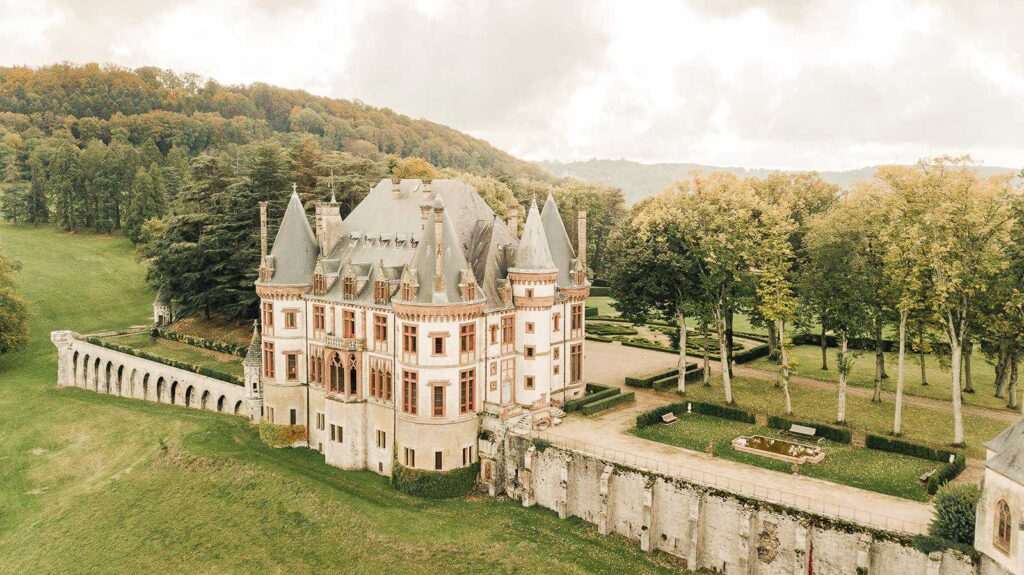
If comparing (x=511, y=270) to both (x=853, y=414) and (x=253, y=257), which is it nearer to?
(x=853, y=414)

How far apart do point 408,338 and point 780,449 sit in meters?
20.7

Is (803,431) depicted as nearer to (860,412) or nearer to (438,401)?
(860,412)

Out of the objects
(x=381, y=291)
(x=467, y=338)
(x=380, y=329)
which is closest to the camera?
(x=467, y=338)

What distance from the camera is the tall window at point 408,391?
4319cm

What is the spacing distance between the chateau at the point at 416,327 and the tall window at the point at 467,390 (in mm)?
81

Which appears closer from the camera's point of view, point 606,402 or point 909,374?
point 606,402

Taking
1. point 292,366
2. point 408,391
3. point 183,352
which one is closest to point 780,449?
point 408,391

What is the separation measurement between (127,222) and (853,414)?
323ft

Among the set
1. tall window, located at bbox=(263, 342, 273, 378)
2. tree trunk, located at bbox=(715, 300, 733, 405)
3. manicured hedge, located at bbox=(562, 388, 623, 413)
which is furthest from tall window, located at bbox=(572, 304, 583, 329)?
tall window, located at bbox=(263, 342, 273, 378)

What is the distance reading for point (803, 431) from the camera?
43.0 m

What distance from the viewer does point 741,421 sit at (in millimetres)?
46938

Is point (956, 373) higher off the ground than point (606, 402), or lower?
higher

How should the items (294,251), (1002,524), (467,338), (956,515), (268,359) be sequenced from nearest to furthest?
(1002,524) < (956,515) < (467,338) < (294,251) < (268,359)

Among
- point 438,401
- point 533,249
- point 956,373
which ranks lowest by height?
point 438,401
